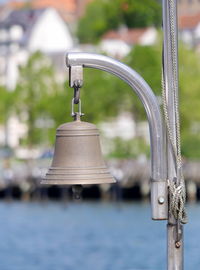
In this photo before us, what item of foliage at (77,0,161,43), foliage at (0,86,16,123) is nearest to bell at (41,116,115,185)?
foliage at (0,86,16,123)

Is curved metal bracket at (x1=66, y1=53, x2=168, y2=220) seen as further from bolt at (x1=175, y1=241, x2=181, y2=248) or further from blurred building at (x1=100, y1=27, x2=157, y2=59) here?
blurred building at (x1=100, y1=27, x2=157, y2=59)

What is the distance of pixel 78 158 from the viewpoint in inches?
266

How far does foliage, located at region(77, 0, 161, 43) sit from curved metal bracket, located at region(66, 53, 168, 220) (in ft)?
275

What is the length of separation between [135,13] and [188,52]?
124ft

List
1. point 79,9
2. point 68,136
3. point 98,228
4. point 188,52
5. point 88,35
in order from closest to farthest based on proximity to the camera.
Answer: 1. point 68,136
2. point 98,228
3. point 188,52
4. point 88,35
5. point 79,9

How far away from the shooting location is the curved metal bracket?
6.34 m

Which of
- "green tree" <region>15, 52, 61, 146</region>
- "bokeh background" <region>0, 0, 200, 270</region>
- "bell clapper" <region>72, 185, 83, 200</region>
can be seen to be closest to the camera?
"bell clapper" <region>72, 185, 83, 200</region>

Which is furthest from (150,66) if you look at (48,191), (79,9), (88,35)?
(79,9)

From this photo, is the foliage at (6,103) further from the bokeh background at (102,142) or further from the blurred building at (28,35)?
the blurred building at (28,35)

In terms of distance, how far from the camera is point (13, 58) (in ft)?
362

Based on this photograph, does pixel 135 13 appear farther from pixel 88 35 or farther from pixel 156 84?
pixel 156 84

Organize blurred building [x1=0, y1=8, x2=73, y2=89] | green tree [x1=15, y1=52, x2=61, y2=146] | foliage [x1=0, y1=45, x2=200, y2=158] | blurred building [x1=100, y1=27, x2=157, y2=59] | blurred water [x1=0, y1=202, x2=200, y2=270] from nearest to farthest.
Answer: blurred water [x1=0, y1=202, x2=200, y2=270]
foliage [x1=0, y1=45, x2=200, y2=158]
green tree [x1=15, y1=52, x2=61, y2=146]
blurred building [x1=100, y1=27, x2=157, y2=59]
blurred building [x1=0, y1=8, x2=73, y2=89]

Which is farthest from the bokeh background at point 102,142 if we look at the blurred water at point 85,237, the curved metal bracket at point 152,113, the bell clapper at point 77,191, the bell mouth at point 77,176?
the curved metal bracket at point 152,113

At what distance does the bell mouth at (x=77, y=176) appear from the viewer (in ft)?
21.7
